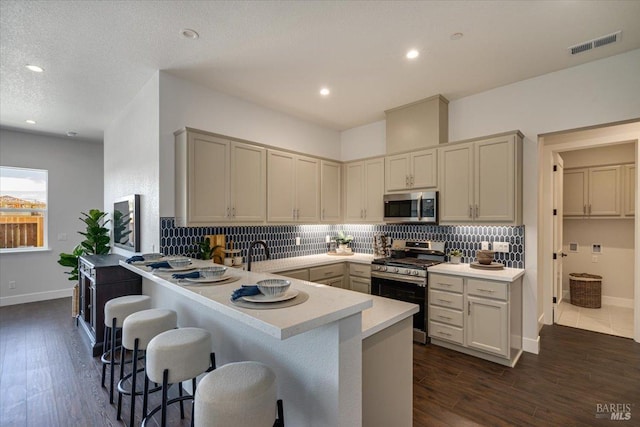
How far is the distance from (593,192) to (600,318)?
2066 millimetres

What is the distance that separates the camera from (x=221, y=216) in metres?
3.27

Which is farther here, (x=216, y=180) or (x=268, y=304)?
(x=216, y=180)

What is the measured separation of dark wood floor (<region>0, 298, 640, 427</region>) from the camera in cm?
221

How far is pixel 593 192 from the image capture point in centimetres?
499

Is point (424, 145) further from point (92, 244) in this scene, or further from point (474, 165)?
point (92, 244)

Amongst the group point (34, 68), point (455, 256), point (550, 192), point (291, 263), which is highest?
point (34, 68)

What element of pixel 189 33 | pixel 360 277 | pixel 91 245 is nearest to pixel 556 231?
pixel 360 277

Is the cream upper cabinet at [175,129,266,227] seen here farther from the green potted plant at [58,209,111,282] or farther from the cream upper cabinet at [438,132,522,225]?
the cream upper cabinet at [438,132,522,225]

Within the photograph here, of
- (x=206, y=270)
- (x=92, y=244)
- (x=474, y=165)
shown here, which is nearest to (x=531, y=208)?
(x=474, y=165)

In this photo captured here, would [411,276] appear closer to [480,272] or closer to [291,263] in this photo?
[480,272]

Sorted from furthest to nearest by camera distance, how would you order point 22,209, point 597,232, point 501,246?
1. point 22,209
2. point 597,232
3. point 501,246

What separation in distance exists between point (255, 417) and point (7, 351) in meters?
3.87

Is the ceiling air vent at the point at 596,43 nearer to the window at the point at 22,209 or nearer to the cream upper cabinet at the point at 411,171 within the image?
the cream upper cabinet at the point at 411,171

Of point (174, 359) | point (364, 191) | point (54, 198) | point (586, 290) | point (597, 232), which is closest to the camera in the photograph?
point (174, 359)
